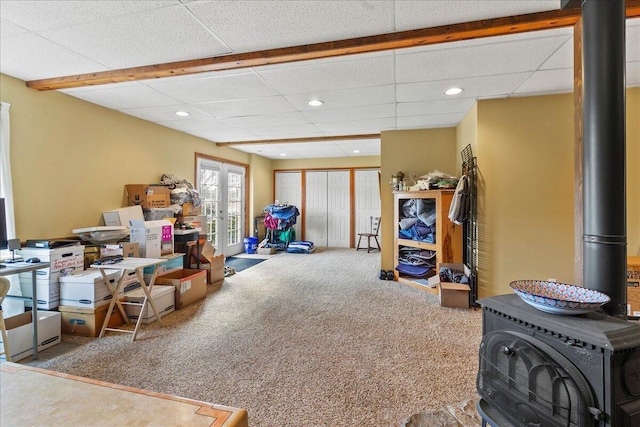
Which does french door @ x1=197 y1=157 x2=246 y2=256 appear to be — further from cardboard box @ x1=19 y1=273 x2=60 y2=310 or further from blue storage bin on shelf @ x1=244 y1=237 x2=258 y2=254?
cardboard box @ x1=19 y1=273 x2=60 y2=310

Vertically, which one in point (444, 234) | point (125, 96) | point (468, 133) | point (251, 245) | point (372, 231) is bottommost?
point (251, 245)

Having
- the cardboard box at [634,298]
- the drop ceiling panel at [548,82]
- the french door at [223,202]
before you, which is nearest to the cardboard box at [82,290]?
the french door at [223,202]

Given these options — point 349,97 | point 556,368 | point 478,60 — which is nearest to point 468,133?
point 478,60

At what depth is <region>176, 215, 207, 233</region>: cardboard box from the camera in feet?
13.6

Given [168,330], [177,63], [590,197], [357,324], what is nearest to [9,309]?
[168,330]

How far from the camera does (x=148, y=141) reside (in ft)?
13.5

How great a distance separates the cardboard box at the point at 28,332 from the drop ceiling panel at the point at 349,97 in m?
3.01

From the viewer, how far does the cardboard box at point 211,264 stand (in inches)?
167

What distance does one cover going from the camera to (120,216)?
137 inches

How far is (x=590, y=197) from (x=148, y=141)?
4.69 meters

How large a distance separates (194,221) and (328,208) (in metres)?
3.85

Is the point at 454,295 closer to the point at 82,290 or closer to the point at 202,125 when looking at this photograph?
the point at 82,290

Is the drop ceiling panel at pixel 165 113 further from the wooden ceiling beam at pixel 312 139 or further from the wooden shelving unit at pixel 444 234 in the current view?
the wooden shelving unit at pixel 444 234

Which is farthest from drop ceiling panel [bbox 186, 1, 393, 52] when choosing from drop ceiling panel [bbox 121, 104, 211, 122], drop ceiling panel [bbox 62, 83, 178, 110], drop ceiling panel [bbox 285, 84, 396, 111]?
drop ceiling panel [bbox 121, 104, 211, 122]
